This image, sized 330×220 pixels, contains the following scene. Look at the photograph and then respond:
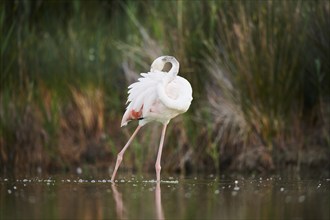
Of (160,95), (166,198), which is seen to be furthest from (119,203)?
(160,95)

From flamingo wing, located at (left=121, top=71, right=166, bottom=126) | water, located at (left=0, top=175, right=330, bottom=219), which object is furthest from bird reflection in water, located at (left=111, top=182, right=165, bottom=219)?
flamingo wing, located at (left=121, top=71, right=166, bottom=126)

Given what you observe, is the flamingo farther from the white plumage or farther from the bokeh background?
the bokeh background

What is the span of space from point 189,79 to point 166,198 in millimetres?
4308

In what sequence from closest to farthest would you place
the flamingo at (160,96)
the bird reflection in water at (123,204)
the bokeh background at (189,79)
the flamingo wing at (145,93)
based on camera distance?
the bird reflection in water at (123,204) → the flamingo at (160,96) → the flamingo wing at (145,93) → the bokeh background at (189,79)

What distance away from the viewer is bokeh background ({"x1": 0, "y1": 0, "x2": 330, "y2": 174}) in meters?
11.0

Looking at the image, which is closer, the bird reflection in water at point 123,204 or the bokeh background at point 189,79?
the bird reflection in water at point 123,204

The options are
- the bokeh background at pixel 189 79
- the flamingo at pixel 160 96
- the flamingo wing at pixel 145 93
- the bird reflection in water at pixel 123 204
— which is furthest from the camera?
the bokeh background at pixel 189 79

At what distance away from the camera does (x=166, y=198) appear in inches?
296

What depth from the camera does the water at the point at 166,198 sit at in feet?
21.0

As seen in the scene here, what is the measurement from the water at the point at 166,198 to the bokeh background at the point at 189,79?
1369 mm

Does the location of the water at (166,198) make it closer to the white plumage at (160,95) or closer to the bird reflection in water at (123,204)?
the bird reflection in water at (123,204)

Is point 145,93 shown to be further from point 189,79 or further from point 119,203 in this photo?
point 119,203

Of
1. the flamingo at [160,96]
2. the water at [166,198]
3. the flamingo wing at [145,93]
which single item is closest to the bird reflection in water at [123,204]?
the water at [166,198]

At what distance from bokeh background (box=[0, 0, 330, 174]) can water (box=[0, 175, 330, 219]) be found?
137 centimetres
